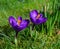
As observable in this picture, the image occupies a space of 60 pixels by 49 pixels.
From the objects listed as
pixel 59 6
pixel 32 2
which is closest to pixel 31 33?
pixel 59 6

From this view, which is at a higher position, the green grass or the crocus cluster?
the crocus cluster

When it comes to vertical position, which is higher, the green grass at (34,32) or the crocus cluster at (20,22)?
the crocus cluster at (20,22)

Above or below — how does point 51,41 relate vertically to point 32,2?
below

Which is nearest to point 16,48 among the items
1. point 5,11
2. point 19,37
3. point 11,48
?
point 11,48

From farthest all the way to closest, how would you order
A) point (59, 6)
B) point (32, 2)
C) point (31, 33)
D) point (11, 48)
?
point (32, 2)
point (59, 6)
point (31, 33)
point (11, 48)

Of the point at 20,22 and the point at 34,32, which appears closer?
the point at 20,22

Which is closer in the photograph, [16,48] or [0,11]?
[16,48]

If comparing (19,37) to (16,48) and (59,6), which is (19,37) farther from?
(59,6)

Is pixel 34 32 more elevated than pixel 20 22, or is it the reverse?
pixel 20 22

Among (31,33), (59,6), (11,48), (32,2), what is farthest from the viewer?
(32,2)

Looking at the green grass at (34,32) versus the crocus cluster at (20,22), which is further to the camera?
the green grass at (34,32)

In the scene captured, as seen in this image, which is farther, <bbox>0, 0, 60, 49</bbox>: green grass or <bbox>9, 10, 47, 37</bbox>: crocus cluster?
<bbox>0, 0, 60, 49</bbox>: green grass
